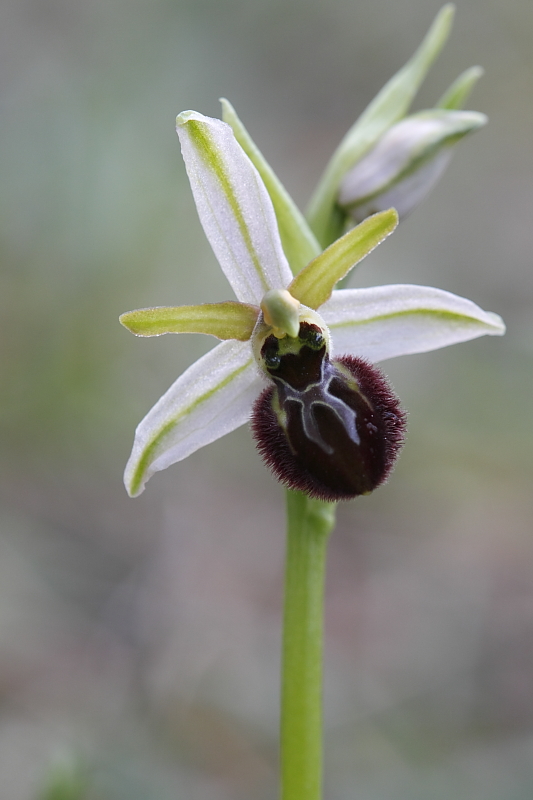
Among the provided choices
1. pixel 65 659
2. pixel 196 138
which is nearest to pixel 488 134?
pixel 65 659

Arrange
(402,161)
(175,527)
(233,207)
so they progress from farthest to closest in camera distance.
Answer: (175,527) → (402,161) → (233,207)

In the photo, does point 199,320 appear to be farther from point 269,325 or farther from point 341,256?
point 341,256

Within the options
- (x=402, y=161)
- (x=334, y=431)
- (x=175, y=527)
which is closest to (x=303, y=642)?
(x=334, y=431)

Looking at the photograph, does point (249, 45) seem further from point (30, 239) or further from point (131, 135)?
point (30, 239)

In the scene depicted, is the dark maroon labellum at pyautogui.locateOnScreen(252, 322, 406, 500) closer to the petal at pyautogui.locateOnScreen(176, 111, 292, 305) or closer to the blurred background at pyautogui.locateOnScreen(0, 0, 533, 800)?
the petal at pyautogui.locateOnScreen(176, 111, 292, 305)

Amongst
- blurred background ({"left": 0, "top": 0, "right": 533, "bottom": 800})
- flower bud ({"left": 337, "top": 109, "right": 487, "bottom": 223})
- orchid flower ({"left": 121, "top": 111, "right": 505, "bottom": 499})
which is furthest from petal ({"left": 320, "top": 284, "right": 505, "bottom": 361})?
blurred background ({"left": 0, "top": 0, "right": 533, "bottom": 800})

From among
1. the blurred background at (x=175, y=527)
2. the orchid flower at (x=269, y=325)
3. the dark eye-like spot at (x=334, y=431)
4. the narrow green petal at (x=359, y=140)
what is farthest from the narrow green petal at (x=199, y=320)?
the blurred background at (x=175, y=527)

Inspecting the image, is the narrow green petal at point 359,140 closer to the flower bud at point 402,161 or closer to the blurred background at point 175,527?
the flower bud at point 402,161
